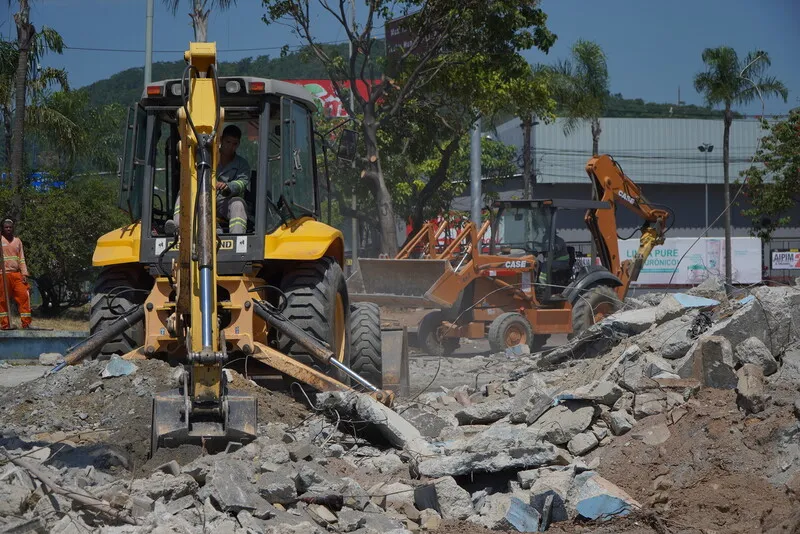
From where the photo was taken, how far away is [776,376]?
7.70 metres

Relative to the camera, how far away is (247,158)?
8219 mm

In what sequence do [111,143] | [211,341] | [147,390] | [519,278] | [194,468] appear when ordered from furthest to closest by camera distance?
1. [111,143]
2. [519,278]
3. [147,390]
4. [211,341]
5. [194,468]

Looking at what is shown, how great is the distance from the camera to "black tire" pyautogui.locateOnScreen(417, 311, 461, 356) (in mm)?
16297

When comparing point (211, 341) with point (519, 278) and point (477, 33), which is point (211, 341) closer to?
point (519, 278)

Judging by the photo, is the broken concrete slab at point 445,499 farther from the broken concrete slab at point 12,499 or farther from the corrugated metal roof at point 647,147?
the corrugated metal roof at point 647,147

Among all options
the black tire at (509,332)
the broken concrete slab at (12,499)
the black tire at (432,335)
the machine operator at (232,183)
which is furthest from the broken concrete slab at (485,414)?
the black tire at (432,335)

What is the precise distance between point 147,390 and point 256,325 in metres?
0.93

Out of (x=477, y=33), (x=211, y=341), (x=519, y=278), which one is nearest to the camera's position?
(x=211, y=341)

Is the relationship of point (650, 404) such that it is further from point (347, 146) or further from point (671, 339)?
point (347, 146)

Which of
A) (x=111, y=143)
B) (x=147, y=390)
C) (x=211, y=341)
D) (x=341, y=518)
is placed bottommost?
(x=341, y=518)

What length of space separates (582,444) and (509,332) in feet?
29.1

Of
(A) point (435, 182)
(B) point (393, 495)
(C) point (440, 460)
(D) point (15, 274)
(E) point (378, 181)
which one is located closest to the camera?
(B) point (393, 495)

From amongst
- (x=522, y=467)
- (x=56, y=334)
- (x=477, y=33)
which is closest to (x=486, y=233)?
(x=477, y=33)

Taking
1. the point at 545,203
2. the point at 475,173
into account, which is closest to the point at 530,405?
the point at 545,203
